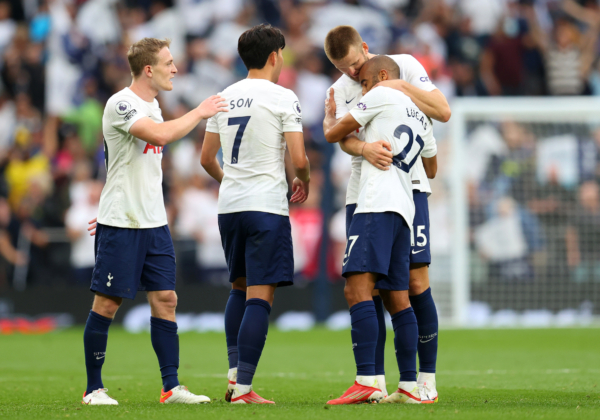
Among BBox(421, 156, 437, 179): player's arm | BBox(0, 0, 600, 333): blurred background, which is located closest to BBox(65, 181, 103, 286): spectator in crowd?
BBox(0, 0, 600, 333): blurred background

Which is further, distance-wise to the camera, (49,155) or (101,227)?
(49,155)

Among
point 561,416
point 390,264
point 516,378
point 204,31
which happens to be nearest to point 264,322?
point 390,264

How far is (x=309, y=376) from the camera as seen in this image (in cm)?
693

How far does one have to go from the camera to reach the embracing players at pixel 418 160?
4980mm

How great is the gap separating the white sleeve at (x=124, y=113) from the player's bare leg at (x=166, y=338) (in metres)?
1.04

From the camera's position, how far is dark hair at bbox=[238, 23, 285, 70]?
4.93 metres

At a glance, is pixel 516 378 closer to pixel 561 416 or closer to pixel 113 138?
pixel 561 416

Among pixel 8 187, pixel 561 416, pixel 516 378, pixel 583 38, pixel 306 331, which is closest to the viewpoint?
pixel 561 416

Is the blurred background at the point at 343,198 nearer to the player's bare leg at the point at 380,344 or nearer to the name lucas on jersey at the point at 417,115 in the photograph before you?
the player's bare leg at the point at 380,344

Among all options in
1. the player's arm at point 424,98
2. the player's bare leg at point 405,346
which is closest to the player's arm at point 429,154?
the player's arm at point 424,98

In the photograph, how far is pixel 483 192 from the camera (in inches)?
499

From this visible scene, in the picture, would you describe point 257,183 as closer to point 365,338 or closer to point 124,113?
point 124,113

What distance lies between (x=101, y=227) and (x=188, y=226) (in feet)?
24.8

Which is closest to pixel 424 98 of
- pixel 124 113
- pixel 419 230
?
pixel 419 230
